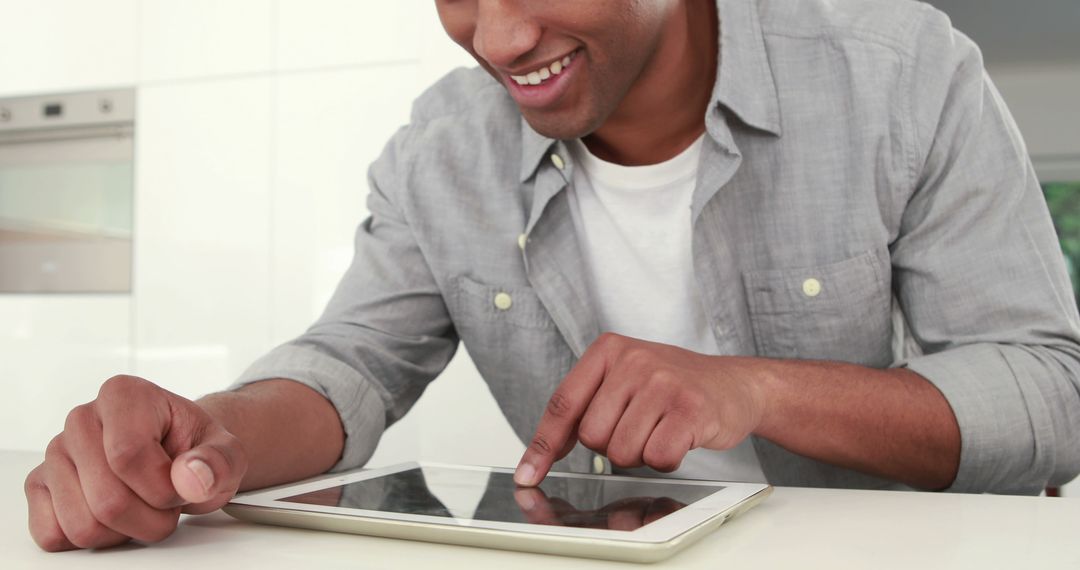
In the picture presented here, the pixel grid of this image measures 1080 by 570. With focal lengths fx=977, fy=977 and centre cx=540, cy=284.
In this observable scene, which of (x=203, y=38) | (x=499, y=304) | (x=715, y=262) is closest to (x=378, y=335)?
(x=499, y=304)

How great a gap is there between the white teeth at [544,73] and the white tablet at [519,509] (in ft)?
1.42

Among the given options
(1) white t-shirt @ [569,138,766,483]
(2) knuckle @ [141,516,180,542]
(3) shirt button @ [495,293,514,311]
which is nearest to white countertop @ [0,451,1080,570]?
(2) knuckle @ [141,516,180,542]

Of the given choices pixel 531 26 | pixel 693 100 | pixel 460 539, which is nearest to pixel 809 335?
pixel 693 100

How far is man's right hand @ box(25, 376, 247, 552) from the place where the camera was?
53cm

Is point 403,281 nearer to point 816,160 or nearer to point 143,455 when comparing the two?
point 816,160

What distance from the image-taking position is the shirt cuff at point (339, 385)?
3.04ft

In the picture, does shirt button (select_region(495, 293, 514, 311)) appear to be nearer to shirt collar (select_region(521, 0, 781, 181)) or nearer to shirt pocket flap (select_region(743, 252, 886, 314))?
shirt collar (select_region(521, 0, 781, 181))

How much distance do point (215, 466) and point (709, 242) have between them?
0.64m

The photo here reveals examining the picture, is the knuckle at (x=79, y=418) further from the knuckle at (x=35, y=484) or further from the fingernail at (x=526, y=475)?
the fingernail at (x=526, y=475)

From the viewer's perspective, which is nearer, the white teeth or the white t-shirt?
the white teeth

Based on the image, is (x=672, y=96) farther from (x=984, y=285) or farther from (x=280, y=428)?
(x=280, y=428)

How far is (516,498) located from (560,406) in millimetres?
126

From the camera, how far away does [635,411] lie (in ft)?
2.34

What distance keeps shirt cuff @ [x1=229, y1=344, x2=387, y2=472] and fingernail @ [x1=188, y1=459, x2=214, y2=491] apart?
0.36m
